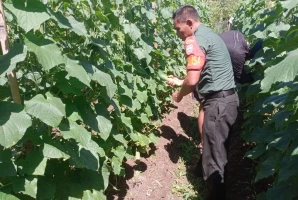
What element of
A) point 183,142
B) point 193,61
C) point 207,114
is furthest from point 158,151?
point 193,61

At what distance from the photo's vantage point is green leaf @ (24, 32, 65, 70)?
1668 mm

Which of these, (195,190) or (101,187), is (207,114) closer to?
(195,190)

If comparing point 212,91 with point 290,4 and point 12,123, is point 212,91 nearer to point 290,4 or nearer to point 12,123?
point 290,4

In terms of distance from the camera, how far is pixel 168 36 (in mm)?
5664

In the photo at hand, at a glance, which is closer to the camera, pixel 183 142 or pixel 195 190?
pixel 195 190

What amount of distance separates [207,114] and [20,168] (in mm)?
2154

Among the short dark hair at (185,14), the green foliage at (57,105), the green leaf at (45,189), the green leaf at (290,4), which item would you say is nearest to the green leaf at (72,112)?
the green foliage at (57,105)

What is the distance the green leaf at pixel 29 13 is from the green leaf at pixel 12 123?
0.44m

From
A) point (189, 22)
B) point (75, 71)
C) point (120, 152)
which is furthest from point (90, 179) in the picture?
point (189, 22)

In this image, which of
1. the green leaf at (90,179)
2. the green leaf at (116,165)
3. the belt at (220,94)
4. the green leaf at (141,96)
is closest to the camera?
the green leaf at (90,179)

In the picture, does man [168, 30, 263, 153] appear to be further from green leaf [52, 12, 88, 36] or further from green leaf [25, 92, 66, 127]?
green leaf [25, 92, 66, 127]

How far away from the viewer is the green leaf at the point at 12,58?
160cm

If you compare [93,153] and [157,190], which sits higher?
[93,153]

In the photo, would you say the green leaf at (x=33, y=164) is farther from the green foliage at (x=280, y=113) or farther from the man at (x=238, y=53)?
the man at (x=238, y=53)
